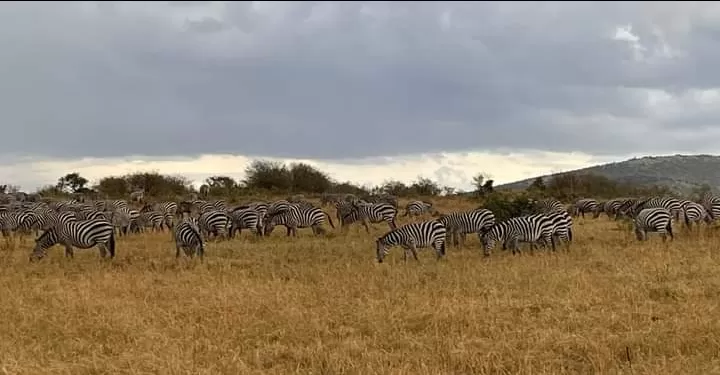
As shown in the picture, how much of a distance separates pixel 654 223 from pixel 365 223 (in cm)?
861

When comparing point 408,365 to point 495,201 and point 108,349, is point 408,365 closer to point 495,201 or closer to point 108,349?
point 108,349

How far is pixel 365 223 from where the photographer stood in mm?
22906

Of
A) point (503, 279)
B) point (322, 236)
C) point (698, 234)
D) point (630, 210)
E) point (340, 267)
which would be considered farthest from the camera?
point (630, 210)

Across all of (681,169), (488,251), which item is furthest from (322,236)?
(681,169)

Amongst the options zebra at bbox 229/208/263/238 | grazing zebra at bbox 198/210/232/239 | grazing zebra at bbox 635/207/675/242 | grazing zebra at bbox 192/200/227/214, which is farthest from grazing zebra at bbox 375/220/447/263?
grazing zebra at bbox 192/200/227/214

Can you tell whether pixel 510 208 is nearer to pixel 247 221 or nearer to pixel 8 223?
pixel 247 221

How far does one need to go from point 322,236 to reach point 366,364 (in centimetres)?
1481

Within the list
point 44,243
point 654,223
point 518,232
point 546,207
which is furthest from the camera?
point 546,207

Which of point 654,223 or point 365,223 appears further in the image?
point 365,223

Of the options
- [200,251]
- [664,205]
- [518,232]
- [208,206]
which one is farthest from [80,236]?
[664,205]

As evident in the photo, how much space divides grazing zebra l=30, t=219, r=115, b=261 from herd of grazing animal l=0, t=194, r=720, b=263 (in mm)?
19

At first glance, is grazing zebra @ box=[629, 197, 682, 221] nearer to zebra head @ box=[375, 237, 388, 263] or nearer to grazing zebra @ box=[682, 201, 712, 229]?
grazing zebra @ box=[682, 201, 712, 229]

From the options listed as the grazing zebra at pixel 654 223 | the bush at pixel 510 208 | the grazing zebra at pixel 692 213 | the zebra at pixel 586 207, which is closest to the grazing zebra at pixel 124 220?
the bush at pixel 510 208

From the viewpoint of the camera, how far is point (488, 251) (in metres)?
15.5
